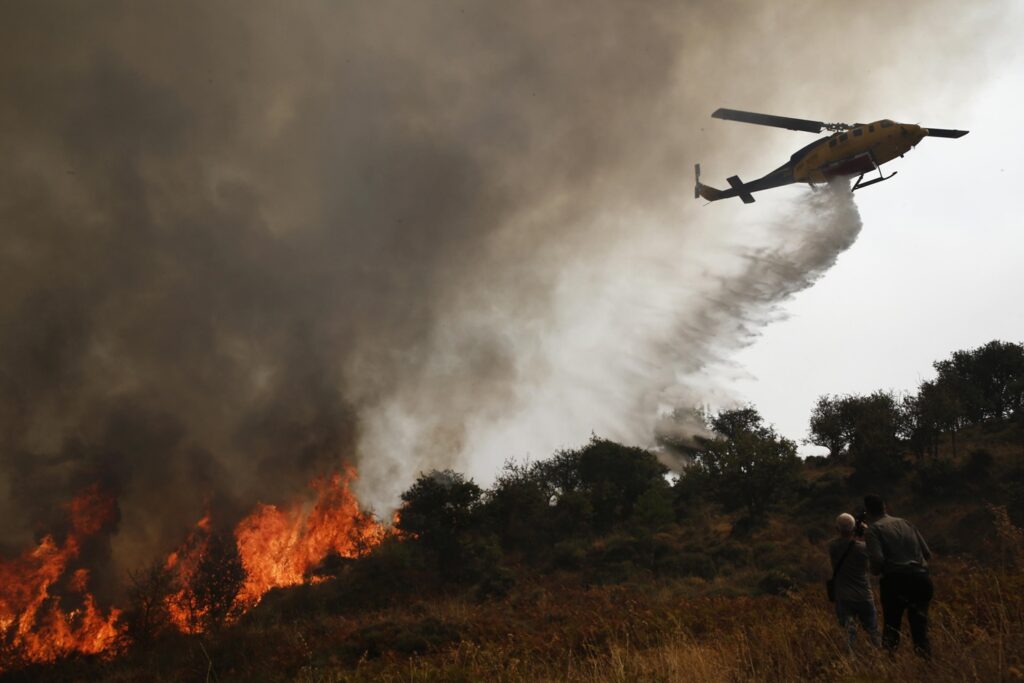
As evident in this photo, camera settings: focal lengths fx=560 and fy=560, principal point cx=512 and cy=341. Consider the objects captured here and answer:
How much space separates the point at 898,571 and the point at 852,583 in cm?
86

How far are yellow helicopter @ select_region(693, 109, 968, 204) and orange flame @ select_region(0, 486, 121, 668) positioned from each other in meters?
41.3

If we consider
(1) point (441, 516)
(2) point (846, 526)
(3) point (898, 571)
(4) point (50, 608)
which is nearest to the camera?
(3) point (898, 571)

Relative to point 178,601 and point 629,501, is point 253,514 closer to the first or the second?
point 178,601

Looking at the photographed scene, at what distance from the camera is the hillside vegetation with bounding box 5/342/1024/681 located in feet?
27.7

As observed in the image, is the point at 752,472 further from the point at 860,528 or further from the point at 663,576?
the point at 860,528

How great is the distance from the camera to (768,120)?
28.3 meters

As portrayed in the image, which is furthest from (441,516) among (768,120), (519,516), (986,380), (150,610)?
(986,380)

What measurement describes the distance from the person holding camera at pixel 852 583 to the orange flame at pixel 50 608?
32.8 m

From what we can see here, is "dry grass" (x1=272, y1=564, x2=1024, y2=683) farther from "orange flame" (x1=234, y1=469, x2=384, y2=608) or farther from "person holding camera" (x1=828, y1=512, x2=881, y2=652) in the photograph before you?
"orange flame" (x1=234, y1=469, x2=384, y2=608)

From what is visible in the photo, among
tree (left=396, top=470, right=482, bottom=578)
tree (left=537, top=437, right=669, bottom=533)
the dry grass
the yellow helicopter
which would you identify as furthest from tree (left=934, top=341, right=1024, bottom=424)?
the dry grass

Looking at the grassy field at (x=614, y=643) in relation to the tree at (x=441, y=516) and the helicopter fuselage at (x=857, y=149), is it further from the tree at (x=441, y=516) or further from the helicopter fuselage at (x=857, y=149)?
the helicopter fuselage at (x=857, y=149)

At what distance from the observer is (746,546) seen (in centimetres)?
3109

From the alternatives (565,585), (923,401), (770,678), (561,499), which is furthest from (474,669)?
(923,401)

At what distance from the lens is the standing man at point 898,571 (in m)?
6.93
